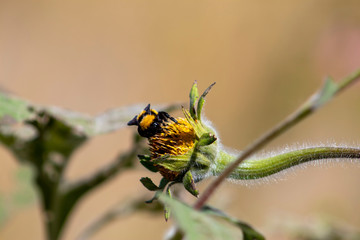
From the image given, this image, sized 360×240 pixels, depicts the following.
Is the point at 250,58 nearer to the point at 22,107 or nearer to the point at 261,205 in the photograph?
the point at 261,205

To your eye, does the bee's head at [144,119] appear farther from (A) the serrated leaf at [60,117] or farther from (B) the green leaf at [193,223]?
(A) the serrated leaf at [60,117]

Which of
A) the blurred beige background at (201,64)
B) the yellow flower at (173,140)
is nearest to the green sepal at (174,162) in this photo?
the yellow flower at (173,140)

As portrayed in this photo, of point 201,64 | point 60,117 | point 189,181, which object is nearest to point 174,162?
point 189,181

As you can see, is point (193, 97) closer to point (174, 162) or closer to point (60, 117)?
point (174, 162)

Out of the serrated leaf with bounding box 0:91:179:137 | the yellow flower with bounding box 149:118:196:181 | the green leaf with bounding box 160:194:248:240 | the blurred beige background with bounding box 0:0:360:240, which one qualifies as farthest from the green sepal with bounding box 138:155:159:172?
the blurred beige background with bounding box 0:0:360:240

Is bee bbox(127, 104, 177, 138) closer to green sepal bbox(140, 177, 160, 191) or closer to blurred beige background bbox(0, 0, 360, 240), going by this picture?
green sepal bbox(140, 177, 160, 191)

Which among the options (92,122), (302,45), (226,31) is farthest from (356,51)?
(92,122)
